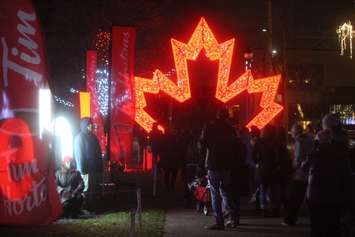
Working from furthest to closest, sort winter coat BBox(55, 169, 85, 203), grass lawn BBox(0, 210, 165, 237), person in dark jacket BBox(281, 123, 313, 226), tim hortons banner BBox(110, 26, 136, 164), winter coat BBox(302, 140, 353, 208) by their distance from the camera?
tim hortons banner BBox(110, 26, 136, 164)
winter coat BBox(55, 169, 85, 203)
person in dark jacket BBox(281, 123, 313, 226)
grass lawn BBox(0, 210, 165, 237)
winter coat BBox(302, 140, 353, 208)

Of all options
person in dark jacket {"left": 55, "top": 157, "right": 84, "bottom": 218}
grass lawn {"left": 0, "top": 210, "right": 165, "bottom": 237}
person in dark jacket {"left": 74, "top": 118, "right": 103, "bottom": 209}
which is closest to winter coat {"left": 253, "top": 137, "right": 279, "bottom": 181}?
grass lawn {"left": 0, "top": 210, "right": 165, "bottom": 237}

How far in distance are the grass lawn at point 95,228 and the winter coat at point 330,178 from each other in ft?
12.3

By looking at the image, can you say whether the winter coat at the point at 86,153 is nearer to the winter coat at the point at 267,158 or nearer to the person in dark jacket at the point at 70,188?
the person in dark jacket at the point at 70,188

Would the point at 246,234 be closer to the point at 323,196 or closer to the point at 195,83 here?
the point at 323,196

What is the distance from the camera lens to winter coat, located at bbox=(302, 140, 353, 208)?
7.57m

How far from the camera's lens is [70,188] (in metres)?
12.4

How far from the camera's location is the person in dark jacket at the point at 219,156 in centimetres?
1118

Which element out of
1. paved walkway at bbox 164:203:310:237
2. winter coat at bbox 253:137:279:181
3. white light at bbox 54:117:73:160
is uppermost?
white light at bbox 54:117:73:160

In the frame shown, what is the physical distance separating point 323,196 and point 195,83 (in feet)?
111

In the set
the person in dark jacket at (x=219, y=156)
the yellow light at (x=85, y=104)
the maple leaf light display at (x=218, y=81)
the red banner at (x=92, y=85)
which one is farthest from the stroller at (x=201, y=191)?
the yellow light at (x=85, y=104)

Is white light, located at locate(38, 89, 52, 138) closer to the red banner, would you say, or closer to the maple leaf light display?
the maple leaf light display

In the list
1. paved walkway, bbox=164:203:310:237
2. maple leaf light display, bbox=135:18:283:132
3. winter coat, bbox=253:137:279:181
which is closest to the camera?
paved walkway, bbox=164:203:310:237

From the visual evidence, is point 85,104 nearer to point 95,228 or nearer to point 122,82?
point 122,82

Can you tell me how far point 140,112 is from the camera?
2131 cm
